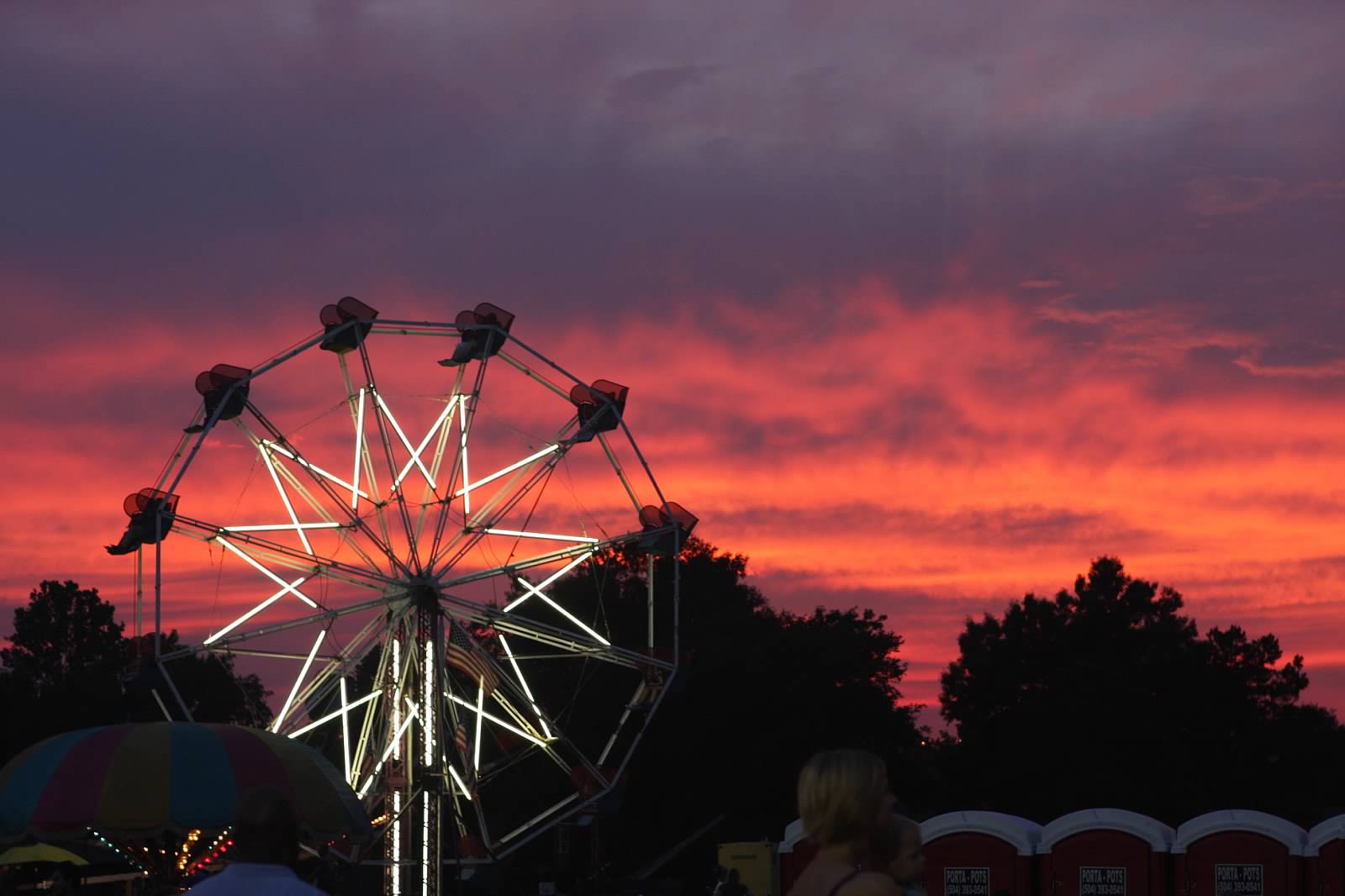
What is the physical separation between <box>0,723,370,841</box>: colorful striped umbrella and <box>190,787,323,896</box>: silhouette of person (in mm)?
11175

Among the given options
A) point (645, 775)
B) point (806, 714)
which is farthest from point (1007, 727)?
point (645, 775)

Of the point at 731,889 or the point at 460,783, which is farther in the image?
the point at 460,783

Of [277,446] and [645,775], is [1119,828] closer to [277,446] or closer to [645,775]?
[277,446]

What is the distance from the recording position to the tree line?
6744cm

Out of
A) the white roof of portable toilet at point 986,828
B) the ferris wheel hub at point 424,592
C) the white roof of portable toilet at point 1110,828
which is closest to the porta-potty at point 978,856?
the white roof of portable toilet at point 986,828

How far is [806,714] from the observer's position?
2707 inches

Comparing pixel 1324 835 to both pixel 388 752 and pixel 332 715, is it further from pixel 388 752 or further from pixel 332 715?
pixel 332 715

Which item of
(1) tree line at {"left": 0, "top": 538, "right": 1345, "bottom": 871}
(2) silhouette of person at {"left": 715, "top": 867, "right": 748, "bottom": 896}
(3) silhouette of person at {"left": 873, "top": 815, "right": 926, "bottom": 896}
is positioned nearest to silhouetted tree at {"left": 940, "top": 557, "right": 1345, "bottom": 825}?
(1) tree line at {"left": 0, "top": 538, "right": 1345, "bottom": 871}

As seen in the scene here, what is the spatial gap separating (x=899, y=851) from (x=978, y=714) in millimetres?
76812

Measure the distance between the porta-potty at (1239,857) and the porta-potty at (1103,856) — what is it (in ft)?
1.49

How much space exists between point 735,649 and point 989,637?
735 inches

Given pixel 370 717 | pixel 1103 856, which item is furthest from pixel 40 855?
pixel 1103 856

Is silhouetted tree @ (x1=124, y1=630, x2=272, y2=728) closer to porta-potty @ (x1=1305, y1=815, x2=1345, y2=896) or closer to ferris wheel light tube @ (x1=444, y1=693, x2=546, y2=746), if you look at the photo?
ferris wheel light tube @ (x1=444, y1=693, x2=546, y2=746)

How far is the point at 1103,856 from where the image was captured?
130ft
